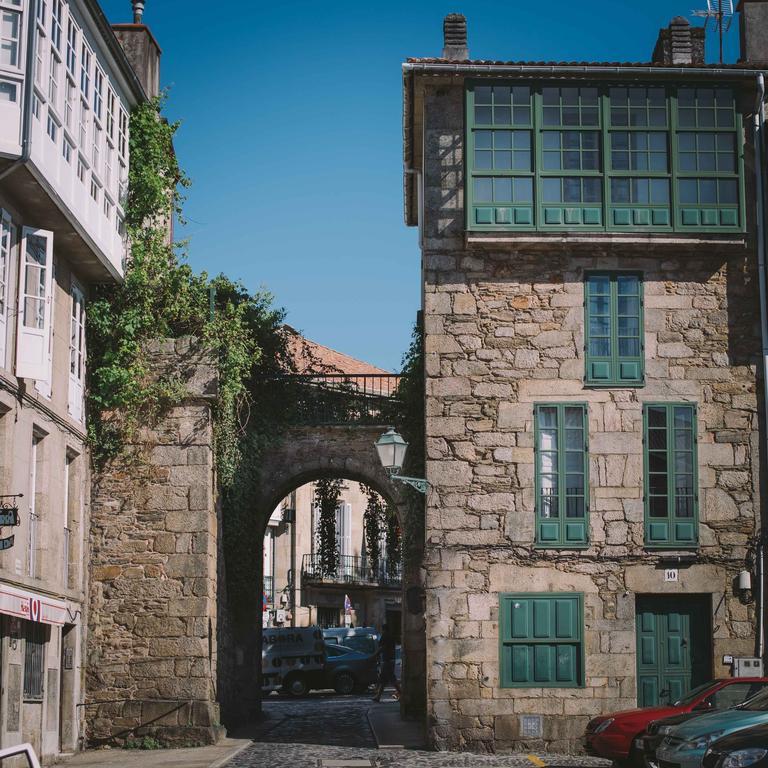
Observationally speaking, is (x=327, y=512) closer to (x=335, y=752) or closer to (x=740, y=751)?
(x=335, y=752)

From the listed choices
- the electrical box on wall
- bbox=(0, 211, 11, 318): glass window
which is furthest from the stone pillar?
the electrical box on wall

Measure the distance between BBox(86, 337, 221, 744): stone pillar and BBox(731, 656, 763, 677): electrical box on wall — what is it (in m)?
A: 7.46

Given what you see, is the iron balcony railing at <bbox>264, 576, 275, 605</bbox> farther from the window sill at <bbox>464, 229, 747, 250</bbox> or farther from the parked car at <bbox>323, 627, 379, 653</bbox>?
the window sill at <bbox>464, 229, 747, 250</bbox>

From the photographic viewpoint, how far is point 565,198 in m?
18.6

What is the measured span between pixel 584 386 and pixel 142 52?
964 cm

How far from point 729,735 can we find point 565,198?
9047 mm

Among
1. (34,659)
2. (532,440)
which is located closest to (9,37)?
(34,659)

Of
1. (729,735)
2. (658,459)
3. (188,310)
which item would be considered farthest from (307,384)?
(729,735)

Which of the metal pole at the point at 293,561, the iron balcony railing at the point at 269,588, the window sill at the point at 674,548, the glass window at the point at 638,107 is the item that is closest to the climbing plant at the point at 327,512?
the window sill at the point at 674,548

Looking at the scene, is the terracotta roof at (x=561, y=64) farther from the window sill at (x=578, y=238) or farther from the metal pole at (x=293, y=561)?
the metal pole at (x=293, y=561)

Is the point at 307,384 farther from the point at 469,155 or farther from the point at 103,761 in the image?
the point at 103,761

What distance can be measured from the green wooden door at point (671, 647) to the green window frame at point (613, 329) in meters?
3.12

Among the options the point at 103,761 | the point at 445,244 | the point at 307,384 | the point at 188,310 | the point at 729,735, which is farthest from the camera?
the point at 307,384

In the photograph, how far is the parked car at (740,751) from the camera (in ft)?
35.8
